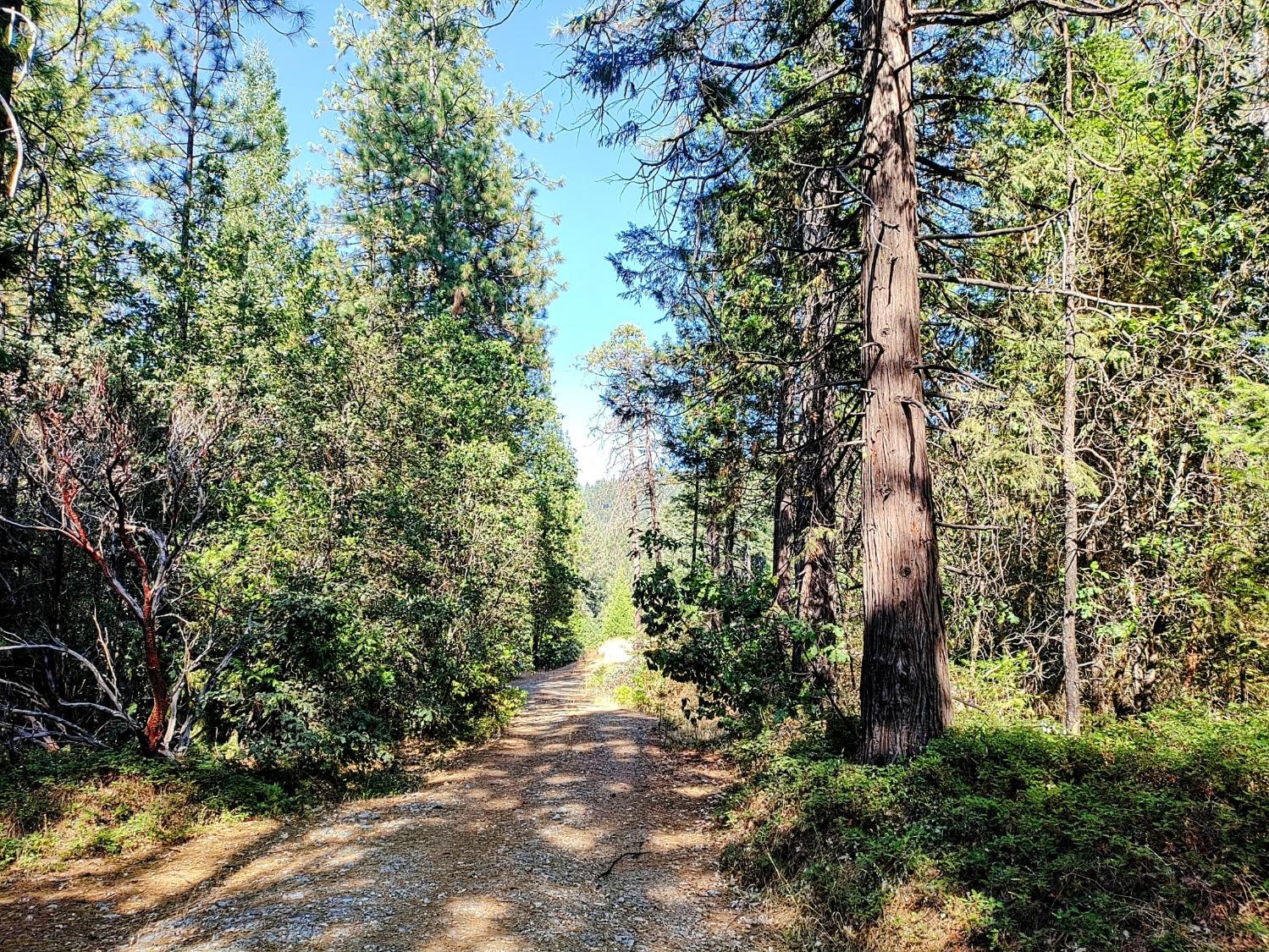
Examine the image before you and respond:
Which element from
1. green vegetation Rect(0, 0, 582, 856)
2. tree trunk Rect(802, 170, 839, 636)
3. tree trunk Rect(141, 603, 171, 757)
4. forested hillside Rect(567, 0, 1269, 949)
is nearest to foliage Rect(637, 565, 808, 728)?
forested hillside Rect(567, 0, 1269, 949)

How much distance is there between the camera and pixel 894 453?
461 cm

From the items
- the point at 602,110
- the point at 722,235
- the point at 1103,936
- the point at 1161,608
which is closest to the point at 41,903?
the point at 1103,936

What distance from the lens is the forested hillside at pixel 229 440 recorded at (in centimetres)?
579

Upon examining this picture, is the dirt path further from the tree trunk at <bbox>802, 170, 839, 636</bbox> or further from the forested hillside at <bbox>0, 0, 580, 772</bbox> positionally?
the tree trunk at <bbox>802, 170, 839, 636</bbox>

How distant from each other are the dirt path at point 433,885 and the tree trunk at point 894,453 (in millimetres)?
1784

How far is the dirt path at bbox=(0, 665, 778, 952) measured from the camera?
384 centimetres

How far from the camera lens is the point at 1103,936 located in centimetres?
279

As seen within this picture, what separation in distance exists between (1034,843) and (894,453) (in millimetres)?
2531

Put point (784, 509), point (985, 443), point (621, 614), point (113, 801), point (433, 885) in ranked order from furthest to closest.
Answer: point (621, 614) < point (784, 509) < point (113, 801) < point (985, 443) < point (433, 885)

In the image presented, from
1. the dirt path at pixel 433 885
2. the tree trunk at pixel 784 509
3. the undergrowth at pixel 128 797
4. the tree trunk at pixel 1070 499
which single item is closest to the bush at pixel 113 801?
the undergrowth at pixel 128 797

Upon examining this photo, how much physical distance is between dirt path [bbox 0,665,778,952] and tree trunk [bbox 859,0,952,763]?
178 cm

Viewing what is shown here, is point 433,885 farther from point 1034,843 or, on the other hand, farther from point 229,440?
point 229,440

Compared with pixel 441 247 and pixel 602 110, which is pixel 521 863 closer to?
pixel 602 110

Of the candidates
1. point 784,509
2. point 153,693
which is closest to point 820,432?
point 784,509
